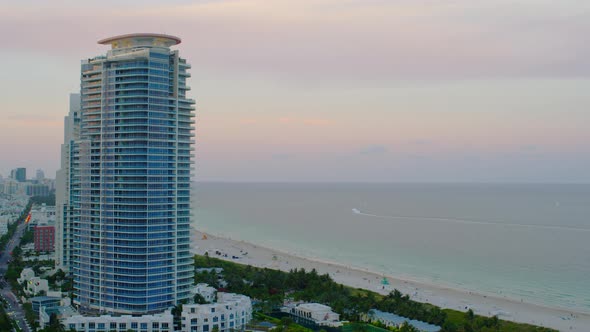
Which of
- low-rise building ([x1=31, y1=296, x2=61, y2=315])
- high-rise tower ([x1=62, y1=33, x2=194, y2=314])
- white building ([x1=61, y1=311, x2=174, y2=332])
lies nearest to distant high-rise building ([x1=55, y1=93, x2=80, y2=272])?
low-rise building ([x1=31, y1=296, x2=61, y2=315])

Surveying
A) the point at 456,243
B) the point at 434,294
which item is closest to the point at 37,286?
the point at 434,294

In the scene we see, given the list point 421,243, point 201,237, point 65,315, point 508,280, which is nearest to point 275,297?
point 65,315

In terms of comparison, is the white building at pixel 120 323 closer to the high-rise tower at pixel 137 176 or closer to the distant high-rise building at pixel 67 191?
the high-rise tower at pixel 137 176

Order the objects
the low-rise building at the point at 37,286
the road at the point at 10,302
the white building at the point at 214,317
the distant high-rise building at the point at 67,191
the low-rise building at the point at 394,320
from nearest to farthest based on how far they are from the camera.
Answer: the white building at the point at 214,317
the low-rise building at the point at 394,320
the road at the point at 10,302
the low-rise building at the point at 37,286
the distant high-rise building at the point at 67,191

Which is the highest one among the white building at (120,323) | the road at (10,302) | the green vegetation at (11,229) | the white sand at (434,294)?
the green vegetation at (11,229)

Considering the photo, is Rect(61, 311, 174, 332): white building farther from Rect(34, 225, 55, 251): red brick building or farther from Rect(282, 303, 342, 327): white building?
Rect(34, 225, 55, 251): red brick building

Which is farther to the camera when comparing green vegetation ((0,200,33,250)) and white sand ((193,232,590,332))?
green vegetation ((0,200,33,250))

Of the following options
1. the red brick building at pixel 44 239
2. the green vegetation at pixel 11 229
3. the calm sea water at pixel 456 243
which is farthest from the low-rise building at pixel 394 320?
the green vegetation at pixel 11 229

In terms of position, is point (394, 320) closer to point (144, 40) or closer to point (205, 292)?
point (205, 292)
